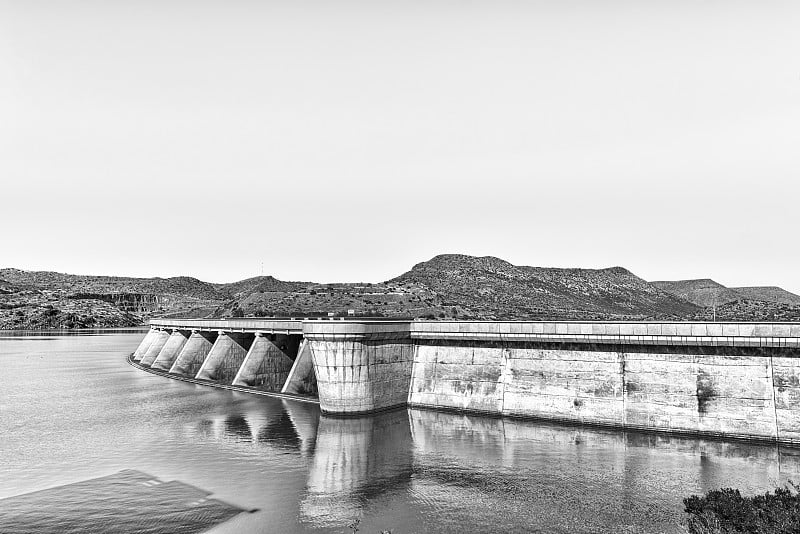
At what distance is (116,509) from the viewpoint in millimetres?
25516

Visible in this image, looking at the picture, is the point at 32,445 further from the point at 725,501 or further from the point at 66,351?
the point at 66,351

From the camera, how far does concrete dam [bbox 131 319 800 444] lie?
33.4 m

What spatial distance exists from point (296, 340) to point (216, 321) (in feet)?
42.2

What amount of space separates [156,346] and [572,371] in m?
75.8

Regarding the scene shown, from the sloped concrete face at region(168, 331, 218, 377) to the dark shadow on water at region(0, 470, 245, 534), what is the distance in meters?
47.0

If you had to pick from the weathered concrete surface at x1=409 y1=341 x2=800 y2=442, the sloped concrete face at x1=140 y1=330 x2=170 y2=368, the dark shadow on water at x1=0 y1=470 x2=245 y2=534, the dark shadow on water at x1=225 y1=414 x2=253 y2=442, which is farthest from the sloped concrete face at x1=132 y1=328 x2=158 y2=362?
the dark shadow on water at x1=0 y1=470 x2=245 y2=534

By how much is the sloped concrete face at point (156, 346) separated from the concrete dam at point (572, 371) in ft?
149

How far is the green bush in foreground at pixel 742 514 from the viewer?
18469 mm

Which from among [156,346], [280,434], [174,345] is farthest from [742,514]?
[156,346]

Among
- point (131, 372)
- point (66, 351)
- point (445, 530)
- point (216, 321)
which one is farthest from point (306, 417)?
point (66, 351)

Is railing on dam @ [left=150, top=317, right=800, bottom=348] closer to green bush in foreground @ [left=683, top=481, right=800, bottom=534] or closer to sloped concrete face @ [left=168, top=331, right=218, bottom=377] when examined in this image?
green bush in foreground @ [left=683, top=481, right=800, bottom=534]

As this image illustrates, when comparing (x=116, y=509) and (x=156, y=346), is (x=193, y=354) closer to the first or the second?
(x=156, y=346)

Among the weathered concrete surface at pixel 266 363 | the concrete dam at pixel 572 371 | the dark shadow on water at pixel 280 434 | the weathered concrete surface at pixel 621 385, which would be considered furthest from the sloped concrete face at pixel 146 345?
the weathered concrete surface at pixel 621 385

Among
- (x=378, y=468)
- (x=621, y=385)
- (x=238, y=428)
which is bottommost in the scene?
(x=378, y=468)
